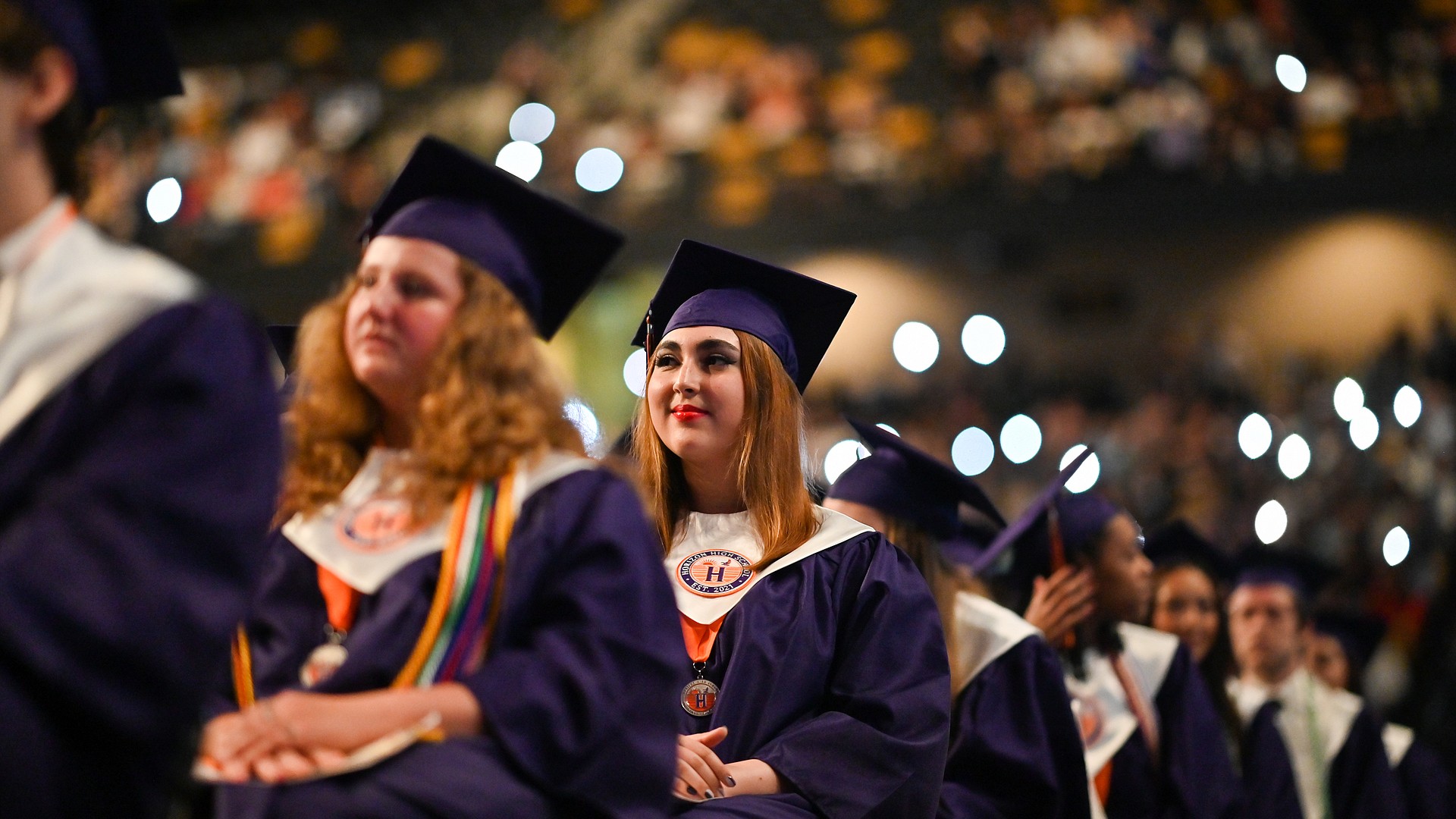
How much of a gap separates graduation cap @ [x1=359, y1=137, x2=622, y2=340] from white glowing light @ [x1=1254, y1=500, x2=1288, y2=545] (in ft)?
26.0

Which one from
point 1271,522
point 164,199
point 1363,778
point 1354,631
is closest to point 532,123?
point 164,199

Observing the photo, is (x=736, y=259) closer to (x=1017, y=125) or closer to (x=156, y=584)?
(x=156, y=584)

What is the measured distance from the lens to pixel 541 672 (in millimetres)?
1861

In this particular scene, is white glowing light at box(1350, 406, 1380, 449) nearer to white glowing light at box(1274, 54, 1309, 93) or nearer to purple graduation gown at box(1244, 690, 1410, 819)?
white glowing light at box(1274, 54, 1309, 93)

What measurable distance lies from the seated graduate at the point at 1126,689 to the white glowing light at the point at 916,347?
30.9ft

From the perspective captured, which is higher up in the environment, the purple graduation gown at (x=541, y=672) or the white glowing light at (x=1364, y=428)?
the white glowing light at (x=1364, y=428)

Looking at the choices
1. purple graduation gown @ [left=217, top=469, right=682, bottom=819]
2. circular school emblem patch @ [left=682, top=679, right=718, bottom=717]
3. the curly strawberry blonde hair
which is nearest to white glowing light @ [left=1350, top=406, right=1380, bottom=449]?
circular school emblem patch @ [left=682, top=679, right=718, bottom=717]

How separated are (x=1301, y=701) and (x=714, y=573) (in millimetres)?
3614

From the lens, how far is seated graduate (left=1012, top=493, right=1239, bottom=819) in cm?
427

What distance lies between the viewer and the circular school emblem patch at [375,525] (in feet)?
6.59

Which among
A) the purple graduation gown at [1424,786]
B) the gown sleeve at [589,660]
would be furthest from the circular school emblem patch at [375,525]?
the purple graduation gown at [1424,786]

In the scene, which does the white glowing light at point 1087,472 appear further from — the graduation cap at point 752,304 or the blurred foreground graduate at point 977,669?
the graduation cap at point 752,304

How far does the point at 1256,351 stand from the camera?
13.1 meters

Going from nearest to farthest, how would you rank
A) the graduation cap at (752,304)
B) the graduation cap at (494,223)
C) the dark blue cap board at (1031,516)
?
the graduation cap at (494,223)
the graduation cap at (752,304)
the dark blue cap board at (1031,516)
